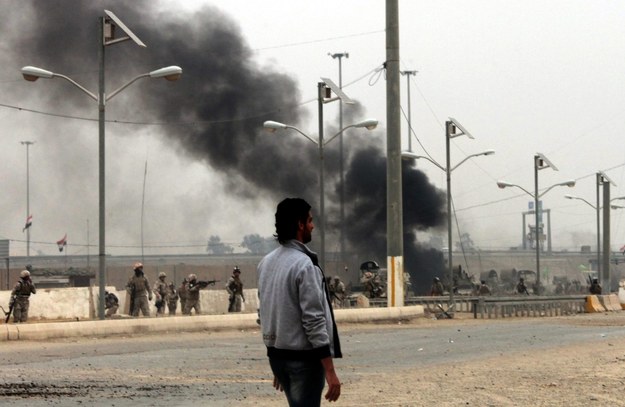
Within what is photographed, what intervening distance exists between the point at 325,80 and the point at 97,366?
22.3 meters

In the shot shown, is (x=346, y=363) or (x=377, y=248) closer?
(x=346, y=363)

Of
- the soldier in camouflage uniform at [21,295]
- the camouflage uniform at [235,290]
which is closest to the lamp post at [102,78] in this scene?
the soldier in camouflage uniform at [21,295]

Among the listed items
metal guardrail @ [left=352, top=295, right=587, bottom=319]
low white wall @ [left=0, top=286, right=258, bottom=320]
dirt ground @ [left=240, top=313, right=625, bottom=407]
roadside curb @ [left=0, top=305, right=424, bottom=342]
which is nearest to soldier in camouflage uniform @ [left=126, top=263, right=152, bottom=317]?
low white wall @ [left=0, top=286, right=258, bottom=320]

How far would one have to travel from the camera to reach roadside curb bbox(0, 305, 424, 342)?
890 inches

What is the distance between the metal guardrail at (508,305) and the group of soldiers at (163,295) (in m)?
5.87

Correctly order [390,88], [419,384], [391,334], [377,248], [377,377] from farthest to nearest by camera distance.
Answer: [377,248]
[390,88]
[391,334]
[377,377]
[419,384]

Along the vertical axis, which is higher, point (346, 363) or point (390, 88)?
point (390, 88)

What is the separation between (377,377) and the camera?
14.5m

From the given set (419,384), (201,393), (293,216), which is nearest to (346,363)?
(419,384)

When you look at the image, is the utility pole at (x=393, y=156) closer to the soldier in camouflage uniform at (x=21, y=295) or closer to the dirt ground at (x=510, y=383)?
the soldier in camouflage uniform at (x=21, y=295)

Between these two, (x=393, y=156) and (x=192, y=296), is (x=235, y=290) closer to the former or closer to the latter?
(x=192, y=296)

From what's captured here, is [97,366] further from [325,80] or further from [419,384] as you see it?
[325,80]

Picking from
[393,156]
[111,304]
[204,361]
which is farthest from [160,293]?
[204,361]

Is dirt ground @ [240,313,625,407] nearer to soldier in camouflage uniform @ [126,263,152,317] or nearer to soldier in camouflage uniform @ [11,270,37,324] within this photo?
soldier in camouflage uniform @ [11,270,37,324]
